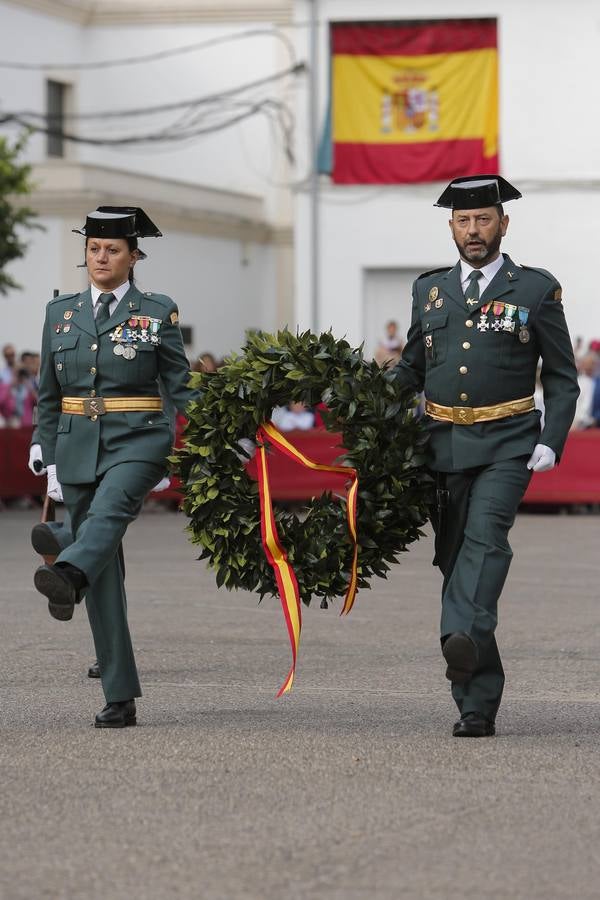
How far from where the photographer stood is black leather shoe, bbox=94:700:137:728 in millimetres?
7898

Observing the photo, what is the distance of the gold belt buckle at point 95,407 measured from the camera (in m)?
8.13

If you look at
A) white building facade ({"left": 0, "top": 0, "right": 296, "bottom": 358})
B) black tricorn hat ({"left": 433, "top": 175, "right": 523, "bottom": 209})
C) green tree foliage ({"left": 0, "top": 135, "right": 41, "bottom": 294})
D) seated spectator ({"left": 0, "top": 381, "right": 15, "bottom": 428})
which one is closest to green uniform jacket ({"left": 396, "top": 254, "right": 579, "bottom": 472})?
black tricorn hat ({"left": 433, "top": 175, "right": 523, "bottom": 209})

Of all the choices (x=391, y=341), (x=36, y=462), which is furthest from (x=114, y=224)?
(x=391, y=341)

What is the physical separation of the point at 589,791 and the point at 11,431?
17.3 meters

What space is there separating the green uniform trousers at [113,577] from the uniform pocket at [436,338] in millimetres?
1254

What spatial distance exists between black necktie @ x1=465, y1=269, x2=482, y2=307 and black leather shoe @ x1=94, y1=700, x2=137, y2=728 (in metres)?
2.15

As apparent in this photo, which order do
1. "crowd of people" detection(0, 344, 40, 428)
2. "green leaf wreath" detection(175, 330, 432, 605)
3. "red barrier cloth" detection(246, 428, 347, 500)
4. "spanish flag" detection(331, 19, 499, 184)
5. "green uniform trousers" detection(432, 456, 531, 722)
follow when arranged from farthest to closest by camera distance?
1. "spanish flag" detection(331, 19, 499, 184)
2. "crowd of people" detection(0, 344, 40, 428)
3. "red barrier cloth" detection(246, 428, 347, 500)
4. "green leaf wreath" detection(175, 330, 432, 605)
5. "green uniform trousers" detection(432, 456, 531, 722)

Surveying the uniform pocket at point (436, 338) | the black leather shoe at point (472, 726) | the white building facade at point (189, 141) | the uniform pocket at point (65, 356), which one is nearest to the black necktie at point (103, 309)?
the uniform pocket at point (65, 356)

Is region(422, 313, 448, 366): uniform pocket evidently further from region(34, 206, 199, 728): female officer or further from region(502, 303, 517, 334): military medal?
region(34, 206, 199, 728): female officer

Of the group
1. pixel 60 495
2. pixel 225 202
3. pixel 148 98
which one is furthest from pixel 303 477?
pixel 148 98

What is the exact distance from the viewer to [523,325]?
7875 mm

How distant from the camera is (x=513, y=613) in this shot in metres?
12.7

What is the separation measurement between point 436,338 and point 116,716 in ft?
6.66

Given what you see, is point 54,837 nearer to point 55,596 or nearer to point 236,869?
point 236,869
